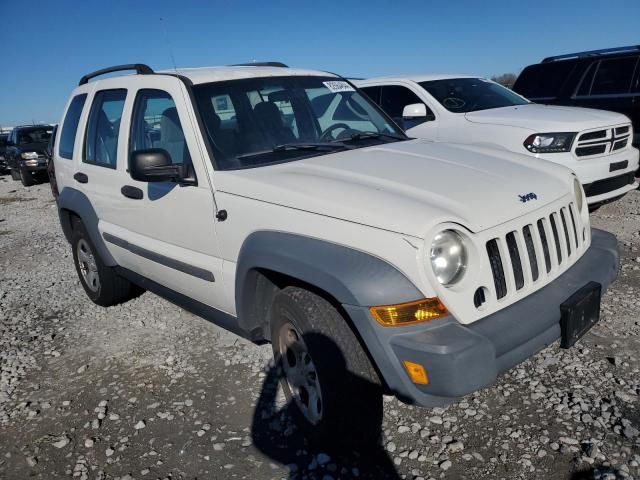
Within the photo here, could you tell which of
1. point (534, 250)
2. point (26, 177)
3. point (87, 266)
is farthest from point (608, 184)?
point (26, 177)

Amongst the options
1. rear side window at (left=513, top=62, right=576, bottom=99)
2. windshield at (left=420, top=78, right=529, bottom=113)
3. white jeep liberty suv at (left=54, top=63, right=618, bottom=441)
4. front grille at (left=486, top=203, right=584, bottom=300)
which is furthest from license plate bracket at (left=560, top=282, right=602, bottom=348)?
rear side window at (left=513, top=62, right=576, bottom=99)

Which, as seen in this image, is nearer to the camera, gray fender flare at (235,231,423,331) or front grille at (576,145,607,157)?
gray fender flare at (235,231,423,331)

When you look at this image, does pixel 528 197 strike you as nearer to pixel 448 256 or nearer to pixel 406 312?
pixel 448 256

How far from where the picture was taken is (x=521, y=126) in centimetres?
578

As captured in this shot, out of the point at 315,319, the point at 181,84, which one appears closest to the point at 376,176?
the point at 315,319

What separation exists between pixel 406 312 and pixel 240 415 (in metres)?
1.39

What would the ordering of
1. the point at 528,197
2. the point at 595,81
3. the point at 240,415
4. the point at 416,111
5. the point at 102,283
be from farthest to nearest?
the point at 595,81
the point at 416,111
the point at 102,283
the point at 240,415
the point at 528,197

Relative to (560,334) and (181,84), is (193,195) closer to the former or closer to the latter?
(181,84)

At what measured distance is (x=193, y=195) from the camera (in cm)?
303

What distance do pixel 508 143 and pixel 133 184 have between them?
4100 mm

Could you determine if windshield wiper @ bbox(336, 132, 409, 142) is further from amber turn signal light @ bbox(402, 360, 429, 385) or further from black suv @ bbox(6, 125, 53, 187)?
black suv @ bbox(6, 125, 53, 187)

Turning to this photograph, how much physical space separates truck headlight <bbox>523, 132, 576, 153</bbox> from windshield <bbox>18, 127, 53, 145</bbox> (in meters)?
15.1

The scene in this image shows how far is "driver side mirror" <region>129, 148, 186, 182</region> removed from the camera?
2.87m

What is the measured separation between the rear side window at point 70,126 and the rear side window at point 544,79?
6991 mm
